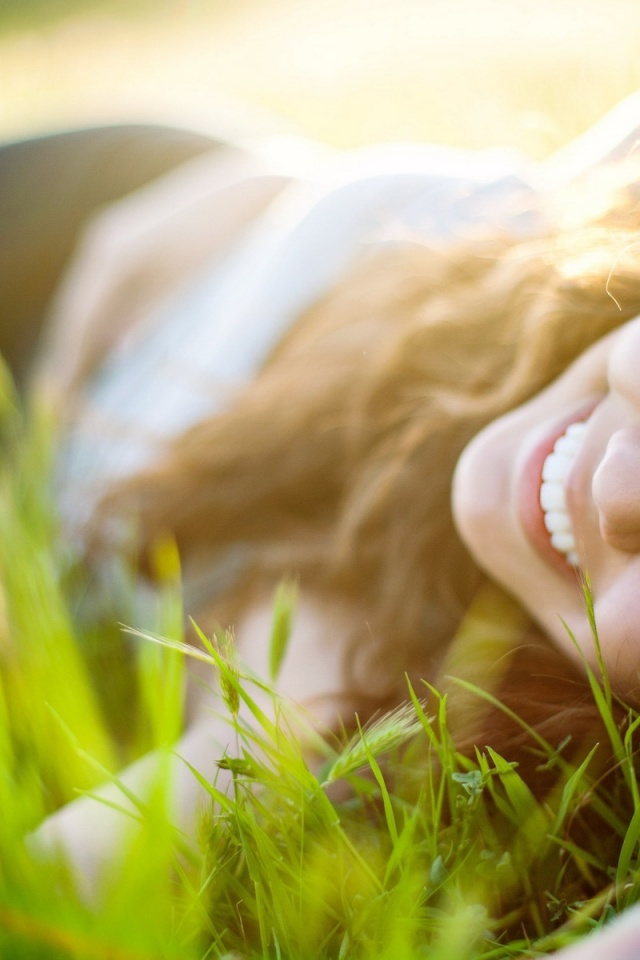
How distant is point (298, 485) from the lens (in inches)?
48.5

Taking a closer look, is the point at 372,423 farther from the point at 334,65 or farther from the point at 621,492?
the point at 334,65

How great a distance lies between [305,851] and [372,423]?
2.38ft

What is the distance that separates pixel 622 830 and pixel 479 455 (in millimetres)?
429

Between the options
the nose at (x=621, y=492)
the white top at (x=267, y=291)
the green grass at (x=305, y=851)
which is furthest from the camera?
the white top at (x=267, y=291)

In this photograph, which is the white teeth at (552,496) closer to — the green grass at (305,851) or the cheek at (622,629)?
the cheek at (622,629)

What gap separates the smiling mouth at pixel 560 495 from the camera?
2.63 feet

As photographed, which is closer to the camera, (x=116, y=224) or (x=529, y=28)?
(x=116, y=224)

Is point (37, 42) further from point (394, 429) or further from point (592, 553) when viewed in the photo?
point (592, 553)

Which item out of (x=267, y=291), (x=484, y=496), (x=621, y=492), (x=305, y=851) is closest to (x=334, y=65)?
(x=267, y=291)

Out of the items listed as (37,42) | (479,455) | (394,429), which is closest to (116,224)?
(394,429)

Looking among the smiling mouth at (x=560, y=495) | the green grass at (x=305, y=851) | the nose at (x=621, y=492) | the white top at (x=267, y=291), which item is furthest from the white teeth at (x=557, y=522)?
the white top at (x=267, y=291)

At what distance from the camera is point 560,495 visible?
0.81 metres

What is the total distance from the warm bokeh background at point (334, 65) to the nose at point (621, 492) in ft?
2.31

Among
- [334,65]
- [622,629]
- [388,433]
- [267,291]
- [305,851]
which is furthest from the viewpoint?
[334,65]
